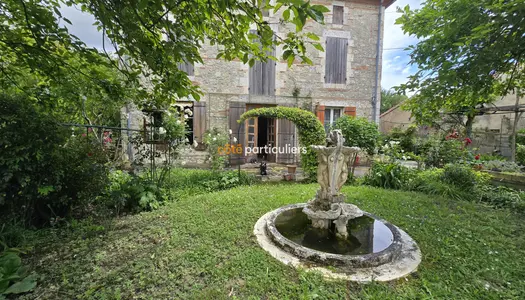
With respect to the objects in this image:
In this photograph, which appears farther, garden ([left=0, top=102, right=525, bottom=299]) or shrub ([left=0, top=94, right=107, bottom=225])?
shrub ([left=0, top=94, right=107, bottom=225])

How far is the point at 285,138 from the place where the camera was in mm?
8508

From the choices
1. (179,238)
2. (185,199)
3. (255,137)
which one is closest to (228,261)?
(179,238)

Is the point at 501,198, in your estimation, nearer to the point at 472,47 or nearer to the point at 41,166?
the point at 472,47

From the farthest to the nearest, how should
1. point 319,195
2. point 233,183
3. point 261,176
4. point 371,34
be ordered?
point 371,34
point 261,176
point 233,183
point 319,195

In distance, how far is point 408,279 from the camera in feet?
6.56

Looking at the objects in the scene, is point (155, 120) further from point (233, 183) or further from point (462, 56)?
point (462, 56)

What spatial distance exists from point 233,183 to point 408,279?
163 inches

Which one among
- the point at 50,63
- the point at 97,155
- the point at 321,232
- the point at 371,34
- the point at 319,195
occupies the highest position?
the point at 371,34

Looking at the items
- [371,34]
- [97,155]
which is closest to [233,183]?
[97,155]

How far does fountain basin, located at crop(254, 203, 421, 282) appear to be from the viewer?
2055mm

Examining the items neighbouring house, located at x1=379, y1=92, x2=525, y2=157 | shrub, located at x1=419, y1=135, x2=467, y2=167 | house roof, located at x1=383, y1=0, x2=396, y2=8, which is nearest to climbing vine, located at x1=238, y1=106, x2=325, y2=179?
shrub, located at x1=419, y1=135, x2=467, y2=167

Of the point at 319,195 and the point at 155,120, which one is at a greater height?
the point at 155,120

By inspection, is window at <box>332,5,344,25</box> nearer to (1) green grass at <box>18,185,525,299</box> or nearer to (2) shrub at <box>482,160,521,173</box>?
(2) shrub at <box>482,160,521,173</box>

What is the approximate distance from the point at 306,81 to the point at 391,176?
480 centimetres
